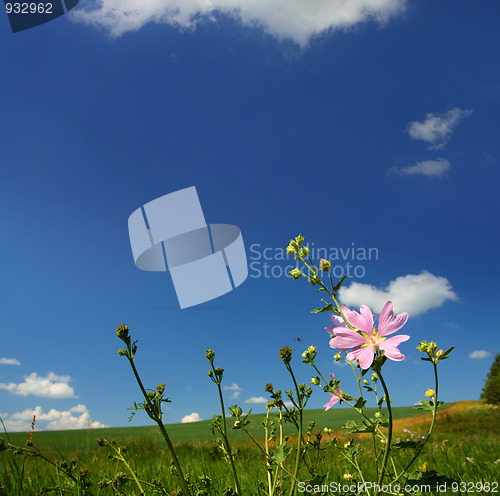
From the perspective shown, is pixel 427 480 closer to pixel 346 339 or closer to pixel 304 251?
pixel 346 339

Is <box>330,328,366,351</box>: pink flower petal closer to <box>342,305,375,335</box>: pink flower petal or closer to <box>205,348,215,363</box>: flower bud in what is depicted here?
<box>342,305,375,335</box>: pink flower petal

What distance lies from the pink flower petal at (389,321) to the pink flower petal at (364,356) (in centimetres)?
12

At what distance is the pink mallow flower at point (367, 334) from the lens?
161 centimetres

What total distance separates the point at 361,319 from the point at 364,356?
0.57 feet

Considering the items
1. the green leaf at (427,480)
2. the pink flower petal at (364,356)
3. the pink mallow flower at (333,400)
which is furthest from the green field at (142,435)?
the pink flower petal at (364,356)

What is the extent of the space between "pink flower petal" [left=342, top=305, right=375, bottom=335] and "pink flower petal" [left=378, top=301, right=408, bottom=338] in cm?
4

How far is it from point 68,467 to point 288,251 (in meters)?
2.11

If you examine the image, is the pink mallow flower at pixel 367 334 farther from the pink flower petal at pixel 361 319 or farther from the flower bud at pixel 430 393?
the flower bud at pixel 430 393

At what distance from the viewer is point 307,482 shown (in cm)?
226

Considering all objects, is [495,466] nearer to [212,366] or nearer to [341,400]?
[341,400]

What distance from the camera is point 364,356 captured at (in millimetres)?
1586

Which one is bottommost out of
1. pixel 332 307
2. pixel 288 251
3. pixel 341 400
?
pixel 341 400

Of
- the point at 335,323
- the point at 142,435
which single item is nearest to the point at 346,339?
the point at 335,323

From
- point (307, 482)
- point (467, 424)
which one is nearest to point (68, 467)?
point (307, 482)
